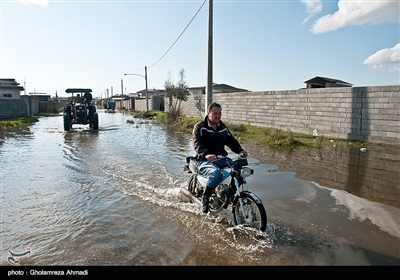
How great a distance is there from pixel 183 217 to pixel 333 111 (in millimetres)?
9399

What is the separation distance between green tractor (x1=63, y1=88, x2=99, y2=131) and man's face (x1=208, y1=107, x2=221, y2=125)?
→ 54.4 ft

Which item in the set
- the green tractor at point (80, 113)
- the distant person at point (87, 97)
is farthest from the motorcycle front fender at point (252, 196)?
the distant person at point (87, 97)

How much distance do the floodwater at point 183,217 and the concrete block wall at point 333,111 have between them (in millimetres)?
1642

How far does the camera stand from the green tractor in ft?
62.8

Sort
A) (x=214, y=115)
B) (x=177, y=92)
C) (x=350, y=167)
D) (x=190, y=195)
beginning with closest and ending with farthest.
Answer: (x=214, y=115) → (x=190, y=195) → (x=350, y=167) → (x=177, y=92)

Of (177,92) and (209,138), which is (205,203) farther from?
(177,92)

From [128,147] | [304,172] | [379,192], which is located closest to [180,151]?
[128,147]

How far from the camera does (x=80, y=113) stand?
19.5 meters

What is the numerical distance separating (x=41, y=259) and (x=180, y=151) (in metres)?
7.97

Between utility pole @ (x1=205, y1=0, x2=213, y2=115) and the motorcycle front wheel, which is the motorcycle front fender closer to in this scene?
the motorcycle front wheel

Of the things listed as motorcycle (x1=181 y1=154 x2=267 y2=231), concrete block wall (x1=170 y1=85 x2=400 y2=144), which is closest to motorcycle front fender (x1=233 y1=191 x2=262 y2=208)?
motorcycle (x1=181 y1=154 x2=267 y2=231)

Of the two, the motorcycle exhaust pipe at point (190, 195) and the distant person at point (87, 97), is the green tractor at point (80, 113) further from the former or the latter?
the motorcycle exhaust pipe at point (190, 195)

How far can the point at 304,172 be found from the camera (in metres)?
7.66

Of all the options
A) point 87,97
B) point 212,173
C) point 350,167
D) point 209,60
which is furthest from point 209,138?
point 87,97
